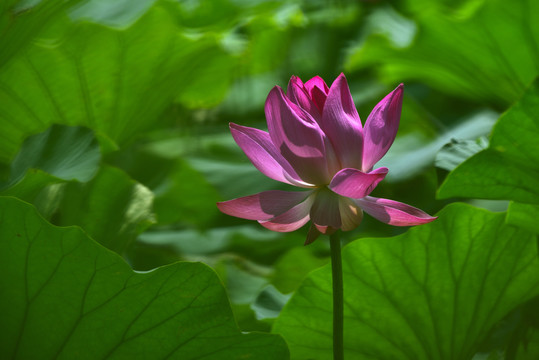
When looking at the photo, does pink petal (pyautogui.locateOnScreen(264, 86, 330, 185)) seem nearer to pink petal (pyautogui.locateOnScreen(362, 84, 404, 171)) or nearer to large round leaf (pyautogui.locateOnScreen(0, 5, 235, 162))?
pink petal (pyautogui.locateOnScreen(362, 84, 404, 171))

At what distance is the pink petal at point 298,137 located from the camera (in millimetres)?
528

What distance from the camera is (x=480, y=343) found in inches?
31.0

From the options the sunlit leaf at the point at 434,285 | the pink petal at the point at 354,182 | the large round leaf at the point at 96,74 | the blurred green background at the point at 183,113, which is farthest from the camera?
the large round leaf at the point at 96,74

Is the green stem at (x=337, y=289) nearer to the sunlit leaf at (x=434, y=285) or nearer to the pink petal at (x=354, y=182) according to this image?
the pink petal at (x=354, y=182)

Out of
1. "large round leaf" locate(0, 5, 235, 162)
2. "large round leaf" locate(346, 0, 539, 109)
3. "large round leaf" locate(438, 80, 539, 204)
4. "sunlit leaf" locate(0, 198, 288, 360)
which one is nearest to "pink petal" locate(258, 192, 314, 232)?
"sunlit leaf" locate(0, 198, 288, 360)

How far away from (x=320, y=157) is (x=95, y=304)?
268mm

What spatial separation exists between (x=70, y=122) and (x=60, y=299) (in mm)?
613

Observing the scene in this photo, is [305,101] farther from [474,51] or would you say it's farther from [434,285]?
[474,51]

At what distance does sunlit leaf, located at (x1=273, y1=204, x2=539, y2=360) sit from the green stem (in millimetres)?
192

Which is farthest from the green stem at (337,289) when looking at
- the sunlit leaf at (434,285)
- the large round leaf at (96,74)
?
the large round leaf at (96,74)

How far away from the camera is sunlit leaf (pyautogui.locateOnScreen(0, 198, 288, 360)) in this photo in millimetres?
646

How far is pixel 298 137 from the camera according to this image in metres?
0.53

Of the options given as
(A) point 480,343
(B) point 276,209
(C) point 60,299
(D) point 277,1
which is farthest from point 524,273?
(D) point 277,1

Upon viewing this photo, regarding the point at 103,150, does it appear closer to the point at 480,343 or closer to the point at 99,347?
the point at 99,347
